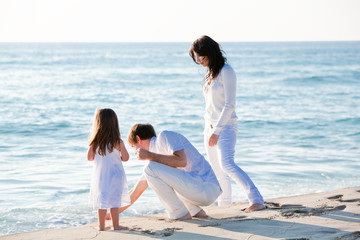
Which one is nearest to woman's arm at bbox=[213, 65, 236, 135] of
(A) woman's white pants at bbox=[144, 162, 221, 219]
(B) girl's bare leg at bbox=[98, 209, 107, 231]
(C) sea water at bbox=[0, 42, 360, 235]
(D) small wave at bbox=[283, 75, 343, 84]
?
(A) woman's white pants at bbox=[144, 162, 221, 219]

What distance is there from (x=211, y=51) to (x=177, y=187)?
1.24m

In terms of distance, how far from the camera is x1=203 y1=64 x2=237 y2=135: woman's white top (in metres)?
4.49

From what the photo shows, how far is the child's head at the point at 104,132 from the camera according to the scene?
4.15 meters

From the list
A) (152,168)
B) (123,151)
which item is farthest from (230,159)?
(123,151)

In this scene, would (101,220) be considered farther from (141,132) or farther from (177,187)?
(141,132)

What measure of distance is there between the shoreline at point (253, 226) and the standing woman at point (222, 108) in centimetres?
28

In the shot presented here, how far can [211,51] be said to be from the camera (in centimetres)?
447

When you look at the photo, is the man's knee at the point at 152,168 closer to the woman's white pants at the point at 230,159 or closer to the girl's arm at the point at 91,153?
the girl's arm at the point at 91,153

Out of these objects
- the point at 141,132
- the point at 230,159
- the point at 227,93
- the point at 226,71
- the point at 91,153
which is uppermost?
the point at 226,71

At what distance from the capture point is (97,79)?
97.8 ft

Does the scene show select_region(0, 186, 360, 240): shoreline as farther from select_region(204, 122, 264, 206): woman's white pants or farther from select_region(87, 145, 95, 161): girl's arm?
select_region(87, 145, 95, 161): girl's arm

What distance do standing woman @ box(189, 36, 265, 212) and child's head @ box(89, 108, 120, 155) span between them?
919mm

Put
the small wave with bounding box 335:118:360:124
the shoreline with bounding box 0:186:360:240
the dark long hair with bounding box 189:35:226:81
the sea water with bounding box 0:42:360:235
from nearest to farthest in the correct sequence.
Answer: the shoreline with bounding box 0:186:360:240, the dark long hair with bounding box 189:35:226:81, the sea water with bounding box 0:42:360:235, the small wave with bounding box 335:118:360:124

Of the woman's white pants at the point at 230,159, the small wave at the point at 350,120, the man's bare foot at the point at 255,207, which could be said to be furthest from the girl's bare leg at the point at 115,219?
the small wave at the point at 350,120
